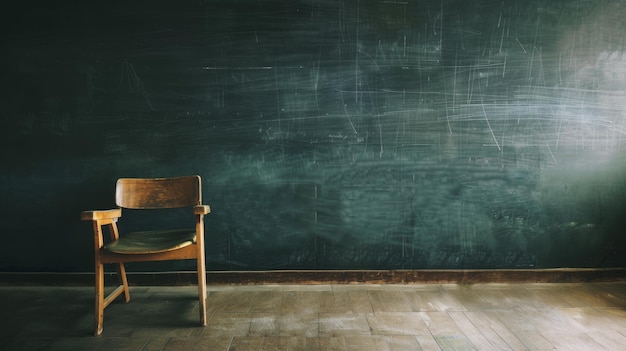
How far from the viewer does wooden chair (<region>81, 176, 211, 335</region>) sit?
6.49 ft

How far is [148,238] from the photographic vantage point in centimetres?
223

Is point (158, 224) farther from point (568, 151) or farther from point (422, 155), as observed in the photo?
point (568, 151)

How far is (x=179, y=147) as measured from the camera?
2.70m

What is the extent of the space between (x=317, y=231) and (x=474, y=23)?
2.03m

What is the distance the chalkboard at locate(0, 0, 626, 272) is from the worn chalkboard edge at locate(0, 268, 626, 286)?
6cm

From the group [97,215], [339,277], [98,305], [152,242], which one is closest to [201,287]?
[152,242]

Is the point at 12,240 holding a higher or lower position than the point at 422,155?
lower

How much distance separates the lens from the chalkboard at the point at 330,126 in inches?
105

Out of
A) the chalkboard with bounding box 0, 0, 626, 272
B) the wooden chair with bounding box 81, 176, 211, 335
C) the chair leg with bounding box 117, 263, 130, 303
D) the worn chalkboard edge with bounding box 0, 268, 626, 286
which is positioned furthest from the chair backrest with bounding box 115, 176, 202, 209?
the worn chalkboard edge with bounding box 0, 268, 626, 286

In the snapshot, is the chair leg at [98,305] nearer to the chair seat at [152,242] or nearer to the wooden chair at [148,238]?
the wooden chair at [148,238]

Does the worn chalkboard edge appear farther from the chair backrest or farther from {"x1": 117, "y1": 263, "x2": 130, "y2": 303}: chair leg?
the chair backrest

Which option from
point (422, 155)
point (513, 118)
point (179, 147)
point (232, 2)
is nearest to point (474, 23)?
point (513, 118)

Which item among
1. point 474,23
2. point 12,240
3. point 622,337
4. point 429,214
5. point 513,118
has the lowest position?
point 622,337

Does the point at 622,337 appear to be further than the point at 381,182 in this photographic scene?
No
